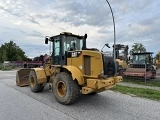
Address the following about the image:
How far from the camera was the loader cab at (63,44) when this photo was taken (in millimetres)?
8508

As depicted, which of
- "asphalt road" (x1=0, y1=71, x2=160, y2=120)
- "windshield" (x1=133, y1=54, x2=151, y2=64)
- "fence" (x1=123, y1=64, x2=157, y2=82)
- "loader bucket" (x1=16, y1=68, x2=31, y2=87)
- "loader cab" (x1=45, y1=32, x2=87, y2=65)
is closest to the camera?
"asphalt road" (x1=0, y1=71, x2=160, y2=120)

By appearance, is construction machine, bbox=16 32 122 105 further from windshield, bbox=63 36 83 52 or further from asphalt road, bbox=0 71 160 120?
asphalt road, bbox=0 71 160 120

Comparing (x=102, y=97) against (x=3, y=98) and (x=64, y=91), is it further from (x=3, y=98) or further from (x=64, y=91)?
(x=3, y=98)

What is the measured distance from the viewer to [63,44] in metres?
8.55

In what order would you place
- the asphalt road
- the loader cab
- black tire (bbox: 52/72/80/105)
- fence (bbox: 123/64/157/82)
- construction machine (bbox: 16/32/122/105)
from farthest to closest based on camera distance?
fence (bbox: 123/64/157/82)
the loader cab
black tire (bbox: 52/72/80/105)
construction machine (bbox: 16/32/122/105)
the asphalt road

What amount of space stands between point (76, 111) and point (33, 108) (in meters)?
1.48

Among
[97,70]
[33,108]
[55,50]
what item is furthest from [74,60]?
[33,108]

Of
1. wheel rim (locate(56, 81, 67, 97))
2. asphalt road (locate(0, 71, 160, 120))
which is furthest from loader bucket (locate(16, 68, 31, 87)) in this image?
wheel rim (locate(56, 81, 67, 97))

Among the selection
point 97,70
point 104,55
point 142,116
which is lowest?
point 142,116

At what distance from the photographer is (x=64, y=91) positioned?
295 inches

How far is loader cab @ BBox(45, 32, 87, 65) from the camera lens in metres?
8.51

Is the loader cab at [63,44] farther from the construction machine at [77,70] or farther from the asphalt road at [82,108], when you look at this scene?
the asphalt road at [82,108]

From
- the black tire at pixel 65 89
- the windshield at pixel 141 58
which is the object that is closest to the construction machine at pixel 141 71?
the windshield at pixel 141 58

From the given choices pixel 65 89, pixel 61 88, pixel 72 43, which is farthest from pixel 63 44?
pixel 65 89
